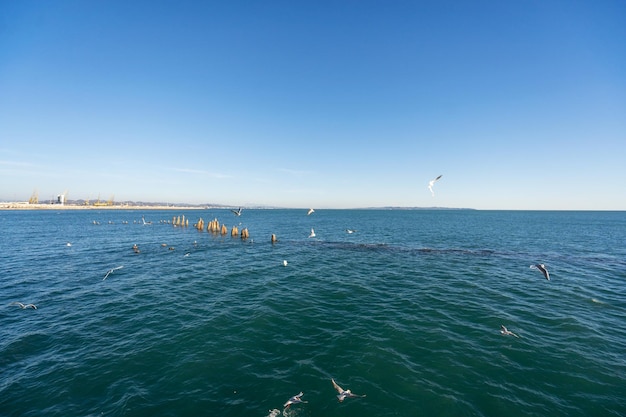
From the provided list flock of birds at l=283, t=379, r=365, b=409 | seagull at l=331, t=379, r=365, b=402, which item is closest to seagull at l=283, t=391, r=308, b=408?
flock of birds at l=283, t=379, r=365, b=409

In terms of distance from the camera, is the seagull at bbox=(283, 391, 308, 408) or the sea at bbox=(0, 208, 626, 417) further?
the sea at bbox=(0, 208, 626, 417)

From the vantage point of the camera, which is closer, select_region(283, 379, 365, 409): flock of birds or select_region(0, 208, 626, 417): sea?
select_region(283, 379, 365, 409): flock of birds

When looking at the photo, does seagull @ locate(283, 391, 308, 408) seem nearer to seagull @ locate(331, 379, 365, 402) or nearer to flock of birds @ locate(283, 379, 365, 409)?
flock of birds @ locate(283, 379, 365, 409)

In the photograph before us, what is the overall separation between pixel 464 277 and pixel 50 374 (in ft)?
94.7

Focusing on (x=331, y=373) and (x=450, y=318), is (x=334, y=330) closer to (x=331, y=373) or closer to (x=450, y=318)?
Result: (x=331, y=373)

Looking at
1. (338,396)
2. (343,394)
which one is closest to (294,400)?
(338,396)

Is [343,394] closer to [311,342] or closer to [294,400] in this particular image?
[294,400]

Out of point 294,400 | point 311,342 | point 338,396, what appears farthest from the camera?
point 311,342

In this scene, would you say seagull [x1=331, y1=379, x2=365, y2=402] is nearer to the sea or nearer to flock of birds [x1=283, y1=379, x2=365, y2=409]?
flock of birds [x1=283, y1=379, x2=365, y2=409]

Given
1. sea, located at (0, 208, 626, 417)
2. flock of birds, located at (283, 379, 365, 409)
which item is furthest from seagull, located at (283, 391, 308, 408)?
sea, located at (0, 208, 626, 417)

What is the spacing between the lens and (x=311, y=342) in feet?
42.5

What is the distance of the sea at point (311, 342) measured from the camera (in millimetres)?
9047

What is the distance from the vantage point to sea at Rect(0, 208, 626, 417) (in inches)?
356

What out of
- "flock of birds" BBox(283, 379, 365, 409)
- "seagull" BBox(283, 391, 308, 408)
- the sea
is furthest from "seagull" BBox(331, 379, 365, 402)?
"seagull" BBox(283, 391, 308, 408)
